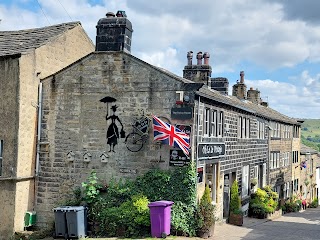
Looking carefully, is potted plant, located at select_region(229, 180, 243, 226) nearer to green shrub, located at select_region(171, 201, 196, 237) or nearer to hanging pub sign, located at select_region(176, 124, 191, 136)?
green shrub, located at select_region(171, 201, 196, 237)

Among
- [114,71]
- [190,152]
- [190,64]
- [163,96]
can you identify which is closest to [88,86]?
[114,71]

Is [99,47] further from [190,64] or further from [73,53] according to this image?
[190,64]

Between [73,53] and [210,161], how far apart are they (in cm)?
837

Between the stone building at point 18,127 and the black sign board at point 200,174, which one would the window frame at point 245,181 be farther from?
the stone building at point 18,127

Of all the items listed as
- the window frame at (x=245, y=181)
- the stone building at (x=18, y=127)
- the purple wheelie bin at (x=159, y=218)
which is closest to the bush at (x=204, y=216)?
the purple wheelie bin at (x=159, y=218)

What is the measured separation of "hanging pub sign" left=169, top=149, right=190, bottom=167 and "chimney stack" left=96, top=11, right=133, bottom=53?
15.1 feet

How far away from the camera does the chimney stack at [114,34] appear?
16.0 meters

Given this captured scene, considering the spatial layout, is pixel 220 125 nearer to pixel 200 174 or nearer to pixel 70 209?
pixel 200 174

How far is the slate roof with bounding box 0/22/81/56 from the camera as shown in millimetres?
16716

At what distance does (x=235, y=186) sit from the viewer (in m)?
19.6

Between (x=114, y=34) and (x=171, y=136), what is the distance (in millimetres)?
4853

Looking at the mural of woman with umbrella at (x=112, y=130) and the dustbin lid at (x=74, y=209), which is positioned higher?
the mural of woman with umbrella at (x=112, y=130)

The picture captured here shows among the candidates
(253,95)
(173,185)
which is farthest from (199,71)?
(253,95)

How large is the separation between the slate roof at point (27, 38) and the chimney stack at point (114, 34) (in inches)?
106
